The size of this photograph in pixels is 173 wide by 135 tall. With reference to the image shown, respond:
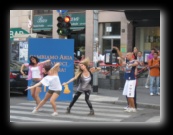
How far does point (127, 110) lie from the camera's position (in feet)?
43.0

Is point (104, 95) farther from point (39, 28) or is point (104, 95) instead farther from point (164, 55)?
point (39, 28)

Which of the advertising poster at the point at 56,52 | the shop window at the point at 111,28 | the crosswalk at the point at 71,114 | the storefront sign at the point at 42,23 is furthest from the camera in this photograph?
the storefront sign at the point at 42,23

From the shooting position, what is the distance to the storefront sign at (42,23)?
33.5 m

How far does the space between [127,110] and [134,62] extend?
4.85 ft

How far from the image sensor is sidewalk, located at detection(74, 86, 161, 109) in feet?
47.0

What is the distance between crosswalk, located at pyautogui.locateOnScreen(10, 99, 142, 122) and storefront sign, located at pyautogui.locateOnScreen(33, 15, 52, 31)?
64.1 feet

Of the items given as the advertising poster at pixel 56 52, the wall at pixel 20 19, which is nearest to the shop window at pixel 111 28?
the wall at pixel 20 19

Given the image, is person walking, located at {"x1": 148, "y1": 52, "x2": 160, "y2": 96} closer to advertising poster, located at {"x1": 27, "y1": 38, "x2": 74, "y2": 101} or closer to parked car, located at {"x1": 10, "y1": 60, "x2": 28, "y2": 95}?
advertising poster, located at {"x1": 27, "y1": 38, "x2": 74, "y2": 101}

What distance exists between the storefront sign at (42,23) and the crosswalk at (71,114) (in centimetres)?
1954

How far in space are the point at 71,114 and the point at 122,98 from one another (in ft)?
12.8

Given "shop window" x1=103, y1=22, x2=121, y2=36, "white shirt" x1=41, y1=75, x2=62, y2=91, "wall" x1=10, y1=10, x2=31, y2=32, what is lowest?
"white shirt" x1=41, y1=75, x2=62, y2=91

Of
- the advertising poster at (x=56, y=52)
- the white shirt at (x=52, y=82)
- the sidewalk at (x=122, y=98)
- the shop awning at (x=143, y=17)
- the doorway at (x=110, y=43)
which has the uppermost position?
the shop awning at (x=143, y=17)

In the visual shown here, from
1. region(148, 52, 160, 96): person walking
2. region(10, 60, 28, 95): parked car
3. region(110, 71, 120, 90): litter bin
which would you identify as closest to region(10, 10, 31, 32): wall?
region(110, 71, 120, 90): litter bin

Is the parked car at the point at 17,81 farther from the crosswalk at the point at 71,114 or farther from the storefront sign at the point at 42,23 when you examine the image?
the storefront sign at the point at 42,23
